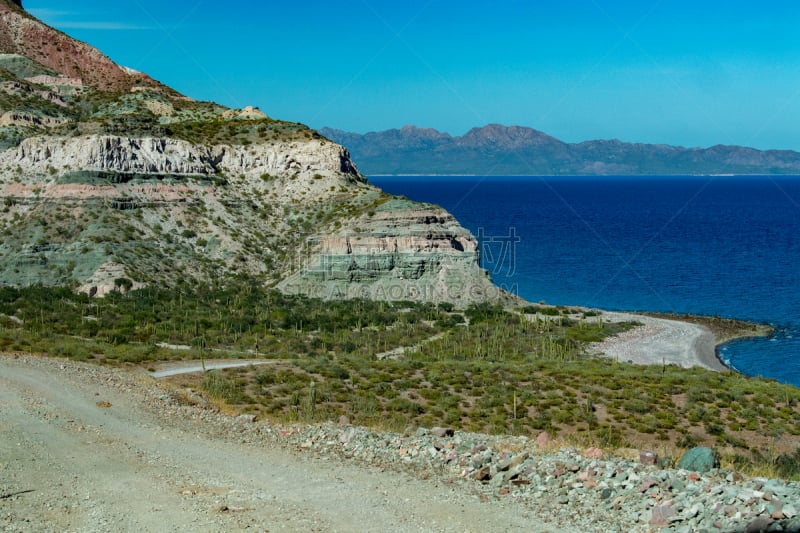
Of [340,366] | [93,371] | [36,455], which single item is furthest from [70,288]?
[36,455]

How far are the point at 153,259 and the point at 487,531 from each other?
59.4 meters

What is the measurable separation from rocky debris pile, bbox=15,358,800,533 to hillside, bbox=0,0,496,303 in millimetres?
46987

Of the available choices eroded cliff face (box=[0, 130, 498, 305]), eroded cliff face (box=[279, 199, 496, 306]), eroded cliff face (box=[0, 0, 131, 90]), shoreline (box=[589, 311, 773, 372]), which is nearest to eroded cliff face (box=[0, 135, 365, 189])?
eroded cliff face (box=[0, 130, 498, 305])

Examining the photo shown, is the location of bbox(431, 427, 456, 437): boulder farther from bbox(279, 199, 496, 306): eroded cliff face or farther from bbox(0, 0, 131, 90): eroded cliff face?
bbox(0, 0, 131, 90): eroded cliff face

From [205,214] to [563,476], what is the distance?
214 feet

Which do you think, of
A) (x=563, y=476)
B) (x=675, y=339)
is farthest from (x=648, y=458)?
(x=675, y=339)

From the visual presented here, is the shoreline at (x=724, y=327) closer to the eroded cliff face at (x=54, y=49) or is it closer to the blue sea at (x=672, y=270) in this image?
the blue sea at (x=672, y=270)

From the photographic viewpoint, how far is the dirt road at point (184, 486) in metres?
Answer: 16.0

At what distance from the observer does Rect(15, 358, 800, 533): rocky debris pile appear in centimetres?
1571

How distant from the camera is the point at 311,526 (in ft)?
52.0

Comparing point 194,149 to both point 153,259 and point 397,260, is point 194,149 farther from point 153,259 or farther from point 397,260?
point 397,260

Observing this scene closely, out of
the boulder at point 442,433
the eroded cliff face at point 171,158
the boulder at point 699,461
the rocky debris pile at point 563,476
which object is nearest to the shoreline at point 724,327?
the eroded cliff face at point 171,158

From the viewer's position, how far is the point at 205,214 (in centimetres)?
7888

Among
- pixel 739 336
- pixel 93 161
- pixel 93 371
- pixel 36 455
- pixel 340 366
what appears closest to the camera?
pixel 36 455
